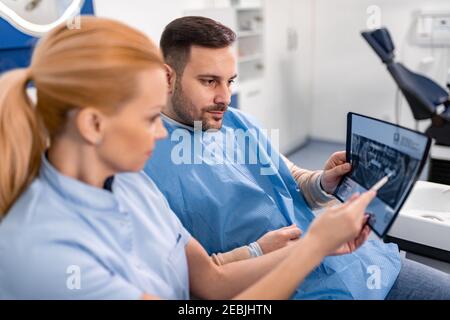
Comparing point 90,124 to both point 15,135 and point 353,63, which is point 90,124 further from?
point 353,63

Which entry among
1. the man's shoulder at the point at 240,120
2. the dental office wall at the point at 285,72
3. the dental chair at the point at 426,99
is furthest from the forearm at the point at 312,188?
the dental office wall at the point at 285,72

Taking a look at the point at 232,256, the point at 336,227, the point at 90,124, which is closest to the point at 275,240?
the point at 232,256

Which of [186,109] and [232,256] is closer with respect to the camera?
[232,256]

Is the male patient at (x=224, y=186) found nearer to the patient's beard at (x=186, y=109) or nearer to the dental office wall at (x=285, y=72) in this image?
the patient's beard at (x=186, y=109)

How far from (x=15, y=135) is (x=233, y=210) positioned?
59cm

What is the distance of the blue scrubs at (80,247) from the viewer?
2.08ft

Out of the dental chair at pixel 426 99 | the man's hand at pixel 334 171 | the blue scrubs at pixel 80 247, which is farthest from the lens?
the dental chair at pixel 426 99

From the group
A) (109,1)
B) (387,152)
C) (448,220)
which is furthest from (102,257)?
(109,1)

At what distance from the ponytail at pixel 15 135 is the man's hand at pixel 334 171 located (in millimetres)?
685

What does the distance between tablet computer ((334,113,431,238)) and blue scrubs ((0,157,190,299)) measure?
0.41 meters

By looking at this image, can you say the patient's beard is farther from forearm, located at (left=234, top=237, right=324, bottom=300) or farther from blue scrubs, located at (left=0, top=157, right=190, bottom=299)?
forearm, located at (left=234, top=237, right=324, bottom=300)

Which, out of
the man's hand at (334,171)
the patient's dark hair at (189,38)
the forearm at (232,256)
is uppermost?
the patient's dark hair at (189,38)

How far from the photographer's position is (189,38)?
1139mm

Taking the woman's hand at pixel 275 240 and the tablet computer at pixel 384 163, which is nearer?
the tablet computer at pixel 384 163
